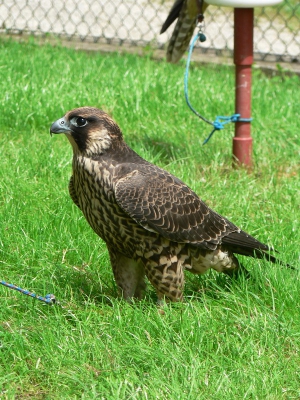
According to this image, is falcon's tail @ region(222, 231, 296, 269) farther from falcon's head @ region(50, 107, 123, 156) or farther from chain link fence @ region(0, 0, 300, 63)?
chain link fence @ region(0, 0, 300, 63)

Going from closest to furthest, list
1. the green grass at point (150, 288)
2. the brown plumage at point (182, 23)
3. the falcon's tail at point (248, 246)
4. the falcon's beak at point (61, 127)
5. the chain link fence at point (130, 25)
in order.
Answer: the green grass at point (150, 288), the falcon's beak at point (61, 127), the falcon's tail at point (248, 246), the brown plumage at point (182, 23), the chain link fence at point (130, 25)

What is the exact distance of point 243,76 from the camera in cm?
527

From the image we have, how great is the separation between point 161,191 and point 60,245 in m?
0.80

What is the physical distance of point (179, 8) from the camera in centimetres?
546

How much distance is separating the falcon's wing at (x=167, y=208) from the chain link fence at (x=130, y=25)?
4887mm

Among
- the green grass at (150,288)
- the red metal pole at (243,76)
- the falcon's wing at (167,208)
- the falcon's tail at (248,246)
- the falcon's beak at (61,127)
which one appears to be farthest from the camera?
the red metal pole at (243,76)

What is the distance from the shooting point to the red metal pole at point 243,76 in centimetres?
509

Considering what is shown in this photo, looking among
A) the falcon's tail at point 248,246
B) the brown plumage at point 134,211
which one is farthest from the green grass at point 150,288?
the brown plumage at point 134,211

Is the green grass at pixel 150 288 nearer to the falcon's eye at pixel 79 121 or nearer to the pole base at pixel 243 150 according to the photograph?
the pole base at pixel 243 150

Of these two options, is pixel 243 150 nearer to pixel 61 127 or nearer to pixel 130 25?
pixel 61 127

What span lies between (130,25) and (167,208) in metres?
6.41

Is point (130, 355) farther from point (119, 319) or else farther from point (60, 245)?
point (60, 245)

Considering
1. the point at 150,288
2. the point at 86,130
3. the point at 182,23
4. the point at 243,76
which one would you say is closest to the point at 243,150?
the point at 243,76

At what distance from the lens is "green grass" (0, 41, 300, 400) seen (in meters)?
2.99
